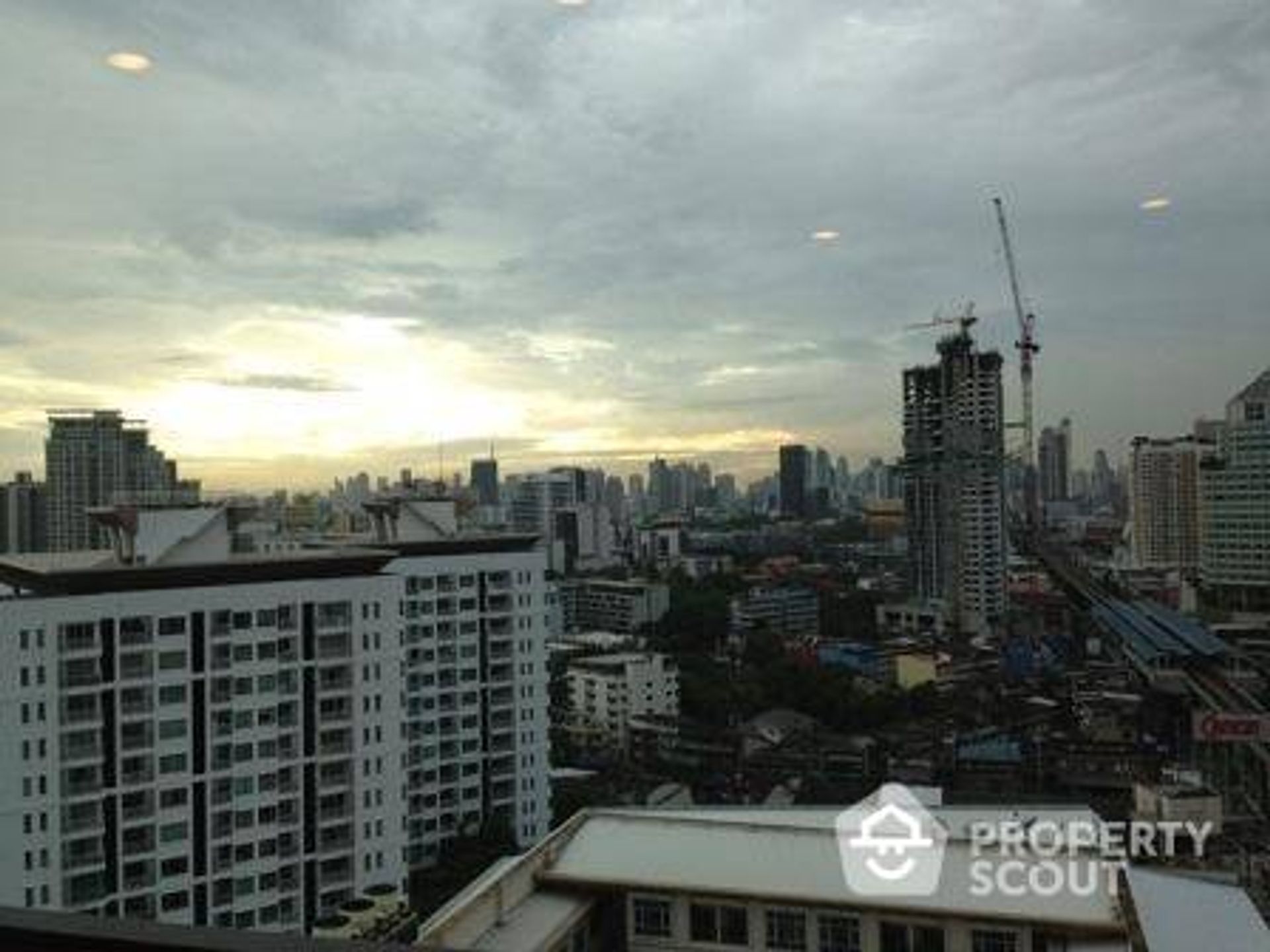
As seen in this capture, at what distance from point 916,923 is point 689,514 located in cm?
2427

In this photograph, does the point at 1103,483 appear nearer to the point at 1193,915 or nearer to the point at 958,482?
the point at 958,482

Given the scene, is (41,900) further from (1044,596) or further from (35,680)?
(1044,596)

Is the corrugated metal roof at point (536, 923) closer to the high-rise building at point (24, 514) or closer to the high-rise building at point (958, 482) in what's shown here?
the high-rise building at point (24, 514)

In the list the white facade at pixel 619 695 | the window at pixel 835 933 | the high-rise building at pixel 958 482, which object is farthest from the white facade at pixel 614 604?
the window at pixel 835 933

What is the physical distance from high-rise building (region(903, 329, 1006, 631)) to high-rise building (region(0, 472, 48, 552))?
10832mm

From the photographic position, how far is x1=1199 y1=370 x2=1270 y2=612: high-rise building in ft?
41.3

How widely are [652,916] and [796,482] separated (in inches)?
942

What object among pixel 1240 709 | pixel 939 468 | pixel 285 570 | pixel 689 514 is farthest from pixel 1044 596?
pixel 285 570

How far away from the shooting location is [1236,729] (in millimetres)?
7688

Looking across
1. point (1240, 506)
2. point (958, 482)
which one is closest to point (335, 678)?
point (958, 482)

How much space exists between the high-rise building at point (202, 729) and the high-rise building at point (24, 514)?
1820 mm

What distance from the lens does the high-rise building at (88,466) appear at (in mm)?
6371

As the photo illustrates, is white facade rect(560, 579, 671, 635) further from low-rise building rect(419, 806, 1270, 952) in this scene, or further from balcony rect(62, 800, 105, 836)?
low-rise building rect(419, 806, 1270, 952)

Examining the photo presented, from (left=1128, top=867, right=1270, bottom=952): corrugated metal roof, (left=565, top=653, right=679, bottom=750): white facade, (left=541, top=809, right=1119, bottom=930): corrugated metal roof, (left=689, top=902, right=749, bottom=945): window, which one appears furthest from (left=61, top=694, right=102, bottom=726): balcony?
(left=565, top=653, right=679, bottom=750): white facade
